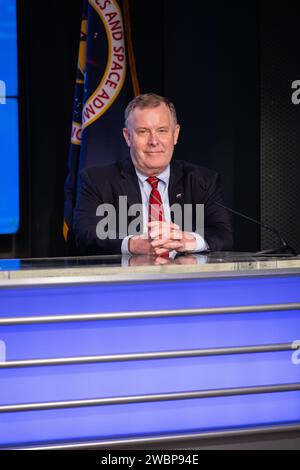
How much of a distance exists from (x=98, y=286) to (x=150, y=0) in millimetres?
2785

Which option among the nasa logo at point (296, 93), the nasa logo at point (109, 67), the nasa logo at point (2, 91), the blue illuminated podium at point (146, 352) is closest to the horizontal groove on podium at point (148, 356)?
the blue illuminated podium at point (146, 352)

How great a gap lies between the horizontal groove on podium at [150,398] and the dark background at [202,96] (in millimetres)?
1774

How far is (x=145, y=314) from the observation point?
2.48m

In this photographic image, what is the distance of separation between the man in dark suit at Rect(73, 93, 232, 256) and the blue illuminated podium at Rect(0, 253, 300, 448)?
2.43ft

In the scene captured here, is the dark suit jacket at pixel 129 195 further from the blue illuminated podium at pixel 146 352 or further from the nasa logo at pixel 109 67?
the nasa logo at pixel 109 67

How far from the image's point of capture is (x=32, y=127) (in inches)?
185

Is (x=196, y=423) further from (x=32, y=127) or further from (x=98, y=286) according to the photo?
(x=32, y=127)

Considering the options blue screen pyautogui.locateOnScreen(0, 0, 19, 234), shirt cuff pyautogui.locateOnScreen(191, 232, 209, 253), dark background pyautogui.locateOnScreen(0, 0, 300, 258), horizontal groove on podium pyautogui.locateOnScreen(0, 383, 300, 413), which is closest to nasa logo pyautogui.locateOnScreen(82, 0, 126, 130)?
→ dark background pyautogui.locateOnScreen(0, 0, 300, 258)

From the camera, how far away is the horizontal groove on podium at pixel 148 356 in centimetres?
240

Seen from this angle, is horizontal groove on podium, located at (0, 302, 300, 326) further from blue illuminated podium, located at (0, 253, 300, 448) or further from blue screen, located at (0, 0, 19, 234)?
blue screen, located at (0, 0, 19, 234)

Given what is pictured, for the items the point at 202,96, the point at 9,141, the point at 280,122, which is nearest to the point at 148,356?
the point at 280,122

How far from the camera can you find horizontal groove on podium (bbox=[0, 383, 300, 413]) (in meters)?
2.39

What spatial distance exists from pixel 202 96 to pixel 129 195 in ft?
4.19

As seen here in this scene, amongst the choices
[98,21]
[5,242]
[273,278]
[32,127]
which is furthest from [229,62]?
[273,278]
